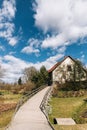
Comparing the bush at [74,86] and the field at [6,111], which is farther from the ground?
the bush at [74,86]

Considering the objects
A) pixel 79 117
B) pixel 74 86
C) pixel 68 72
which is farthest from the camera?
pixel 68 72

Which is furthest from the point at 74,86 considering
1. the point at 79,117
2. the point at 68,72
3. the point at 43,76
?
the point at 79,117

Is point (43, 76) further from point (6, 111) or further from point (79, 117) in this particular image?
point (79, 117)

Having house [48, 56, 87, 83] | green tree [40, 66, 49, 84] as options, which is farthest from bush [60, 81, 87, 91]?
green tree [40, 66, 49, 84]

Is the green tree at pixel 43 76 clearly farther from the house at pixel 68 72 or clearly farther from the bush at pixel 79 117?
the bush at pixel 79 117

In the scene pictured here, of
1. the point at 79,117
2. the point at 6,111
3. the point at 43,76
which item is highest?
the point at 43,76

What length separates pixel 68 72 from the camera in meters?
70.8

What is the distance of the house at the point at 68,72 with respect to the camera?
62.8 m

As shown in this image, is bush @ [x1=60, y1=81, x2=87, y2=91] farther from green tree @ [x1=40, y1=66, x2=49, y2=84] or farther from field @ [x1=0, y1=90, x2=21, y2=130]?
field @ [x1=0, y1=90, x2=21, y2=130]

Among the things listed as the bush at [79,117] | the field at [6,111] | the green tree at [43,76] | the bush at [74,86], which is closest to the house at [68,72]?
the bush at [74,86]

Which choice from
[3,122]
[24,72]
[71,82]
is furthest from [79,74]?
[24,72]

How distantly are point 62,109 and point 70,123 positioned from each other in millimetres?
12424

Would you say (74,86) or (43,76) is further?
(43,76)

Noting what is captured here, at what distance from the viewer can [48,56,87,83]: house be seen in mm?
62844
